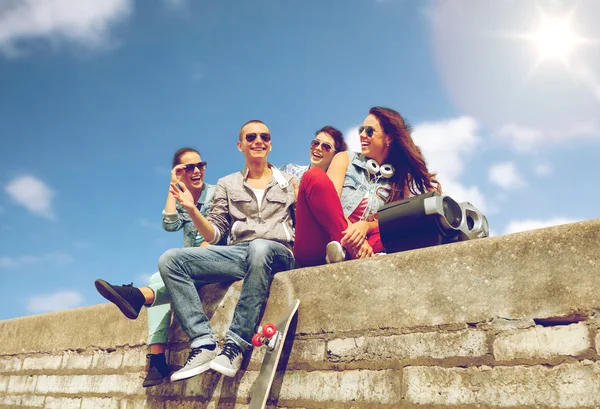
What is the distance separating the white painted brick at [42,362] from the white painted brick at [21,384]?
0.10 metres

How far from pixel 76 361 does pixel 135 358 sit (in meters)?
0.92

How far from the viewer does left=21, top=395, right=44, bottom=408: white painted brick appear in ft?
15.7

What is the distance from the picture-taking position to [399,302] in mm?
2664

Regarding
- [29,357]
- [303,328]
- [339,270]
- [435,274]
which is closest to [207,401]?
[303,328]

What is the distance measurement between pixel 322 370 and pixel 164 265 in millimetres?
1166

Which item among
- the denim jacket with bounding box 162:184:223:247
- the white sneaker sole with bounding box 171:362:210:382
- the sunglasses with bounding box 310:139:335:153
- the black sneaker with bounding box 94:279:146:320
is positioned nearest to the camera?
the white sneaker sole with bounding box 171:362:210:382

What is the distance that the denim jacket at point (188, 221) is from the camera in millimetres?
4039

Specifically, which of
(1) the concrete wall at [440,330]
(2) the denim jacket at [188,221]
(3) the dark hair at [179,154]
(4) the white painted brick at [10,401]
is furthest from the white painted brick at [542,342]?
(4) the white painted brick at [10,401]

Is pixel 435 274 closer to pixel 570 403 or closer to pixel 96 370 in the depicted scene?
pixel 570 403

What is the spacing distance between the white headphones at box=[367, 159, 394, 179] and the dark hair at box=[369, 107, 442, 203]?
5cm

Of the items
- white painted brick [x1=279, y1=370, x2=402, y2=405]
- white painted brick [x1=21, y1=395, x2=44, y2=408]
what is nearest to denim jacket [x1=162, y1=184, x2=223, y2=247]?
white painted brick [x1=279, y1=370, x2=402, y2=405]

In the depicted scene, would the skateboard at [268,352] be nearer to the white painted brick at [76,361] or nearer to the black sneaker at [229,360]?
the black sneaker at [229,360]

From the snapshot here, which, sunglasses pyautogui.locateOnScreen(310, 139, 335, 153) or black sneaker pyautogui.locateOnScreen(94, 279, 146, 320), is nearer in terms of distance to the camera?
black sneaker pyautogui.locateOnScreen(94, 279, 146, 320)

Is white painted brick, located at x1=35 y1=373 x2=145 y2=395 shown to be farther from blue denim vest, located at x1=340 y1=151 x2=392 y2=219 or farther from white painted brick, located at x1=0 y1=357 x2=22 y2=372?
blue denim vest, located at x1=340 y1=151 x2=392 y2=219
